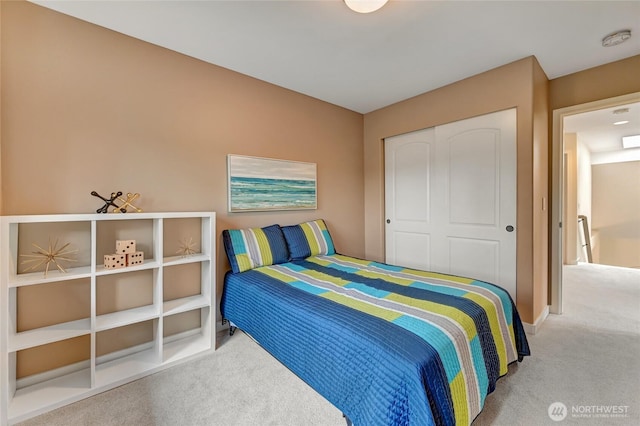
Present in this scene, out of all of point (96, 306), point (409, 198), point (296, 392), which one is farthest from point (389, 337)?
point (409, 198)

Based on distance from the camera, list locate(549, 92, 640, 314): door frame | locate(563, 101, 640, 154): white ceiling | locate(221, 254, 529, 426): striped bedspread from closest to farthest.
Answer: locate(221, 254, 529, 426): striped bedspread, locate(549, 92, 640, 314): door frame, locate(563, 101, 640, 154): white ceiling

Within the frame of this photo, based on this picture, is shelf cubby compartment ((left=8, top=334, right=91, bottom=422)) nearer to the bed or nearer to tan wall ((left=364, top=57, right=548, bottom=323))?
the bed

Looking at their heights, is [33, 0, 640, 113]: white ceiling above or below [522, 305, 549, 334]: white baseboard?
above

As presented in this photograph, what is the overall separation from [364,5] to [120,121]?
1864 millimetres

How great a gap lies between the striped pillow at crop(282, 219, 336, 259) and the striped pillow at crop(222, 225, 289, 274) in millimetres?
100

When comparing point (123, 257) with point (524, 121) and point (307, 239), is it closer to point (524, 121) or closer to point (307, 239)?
point (307, 239)

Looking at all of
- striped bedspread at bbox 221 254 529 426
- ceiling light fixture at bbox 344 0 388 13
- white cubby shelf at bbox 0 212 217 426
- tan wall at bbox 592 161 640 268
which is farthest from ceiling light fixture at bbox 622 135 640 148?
white cubby shelf at bbox 0 212 217 426

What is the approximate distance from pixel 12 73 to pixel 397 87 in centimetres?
304

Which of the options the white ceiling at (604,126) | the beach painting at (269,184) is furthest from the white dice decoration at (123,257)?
the white ceiling at (604,126)

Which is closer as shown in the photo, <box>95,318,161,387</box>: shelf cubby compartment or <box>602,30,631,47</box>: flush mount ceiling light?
<box>95,318,161,387</box>: shelf cubby compartment

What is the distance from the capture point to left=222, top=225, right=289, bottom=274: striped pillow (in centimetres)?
232

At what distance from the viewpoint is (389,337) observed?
1.19 m

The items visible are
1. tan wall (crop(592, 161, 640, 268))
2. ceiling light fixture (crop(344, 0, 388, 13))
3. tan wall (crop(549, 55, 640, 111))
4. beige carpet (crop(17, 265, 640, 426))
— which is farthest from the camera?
tan wall (crop(592, 161, 640, 268))

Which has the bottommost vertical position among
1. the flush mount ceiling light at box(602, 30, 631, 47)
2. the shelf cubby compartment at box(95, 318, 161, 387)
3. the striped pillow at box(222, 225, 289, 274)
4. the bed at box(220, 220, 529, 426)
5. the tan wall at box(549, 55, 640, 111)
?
the shelf cubby compartment at box(95, 318, 161, 387)
